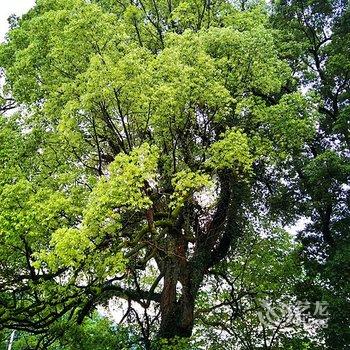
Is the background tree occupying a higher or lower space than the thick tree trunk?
higher

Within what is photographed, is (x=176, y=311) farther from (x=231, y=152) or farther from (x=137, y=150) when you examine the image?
(x=137, y=150)

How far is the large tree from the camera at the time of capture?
7.33 m

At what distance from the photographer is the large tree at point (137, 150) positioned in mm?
7328

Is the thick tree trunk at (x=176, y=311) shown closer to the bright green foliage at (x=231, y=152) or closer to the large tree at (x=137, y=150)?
the large tree at (x=137, y=150)

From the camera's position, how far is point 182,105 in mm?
8297

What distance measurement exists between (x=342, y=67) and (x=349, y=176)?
8.80 ft

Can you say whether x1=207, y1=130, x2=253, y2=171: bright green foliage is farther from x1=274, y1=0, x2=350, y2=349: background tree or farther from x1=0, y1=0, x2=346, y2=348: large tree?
x1=274, y1=0, x2=350, y2=349: background tree

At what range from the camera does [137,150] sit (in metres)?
7.30

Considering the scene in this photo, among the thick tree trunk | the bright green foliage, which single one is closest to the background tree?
the bright green foliage

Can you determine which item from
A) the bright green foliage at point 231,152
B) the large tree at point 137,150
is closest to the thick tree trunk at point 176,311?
the large tree at point 137,150

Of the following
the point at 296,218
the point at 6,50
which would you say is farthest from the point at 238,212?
the point at 6,50

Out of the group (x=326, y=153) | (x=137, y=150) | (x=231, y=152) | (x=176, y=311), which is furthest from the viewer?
(x=176, y=311)

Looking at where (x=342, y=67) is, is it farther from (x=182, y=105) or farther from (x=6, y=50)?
(x=6, y=50)

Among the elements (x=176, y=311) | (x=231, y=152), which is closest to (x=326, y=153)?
(x=231, y=152)
